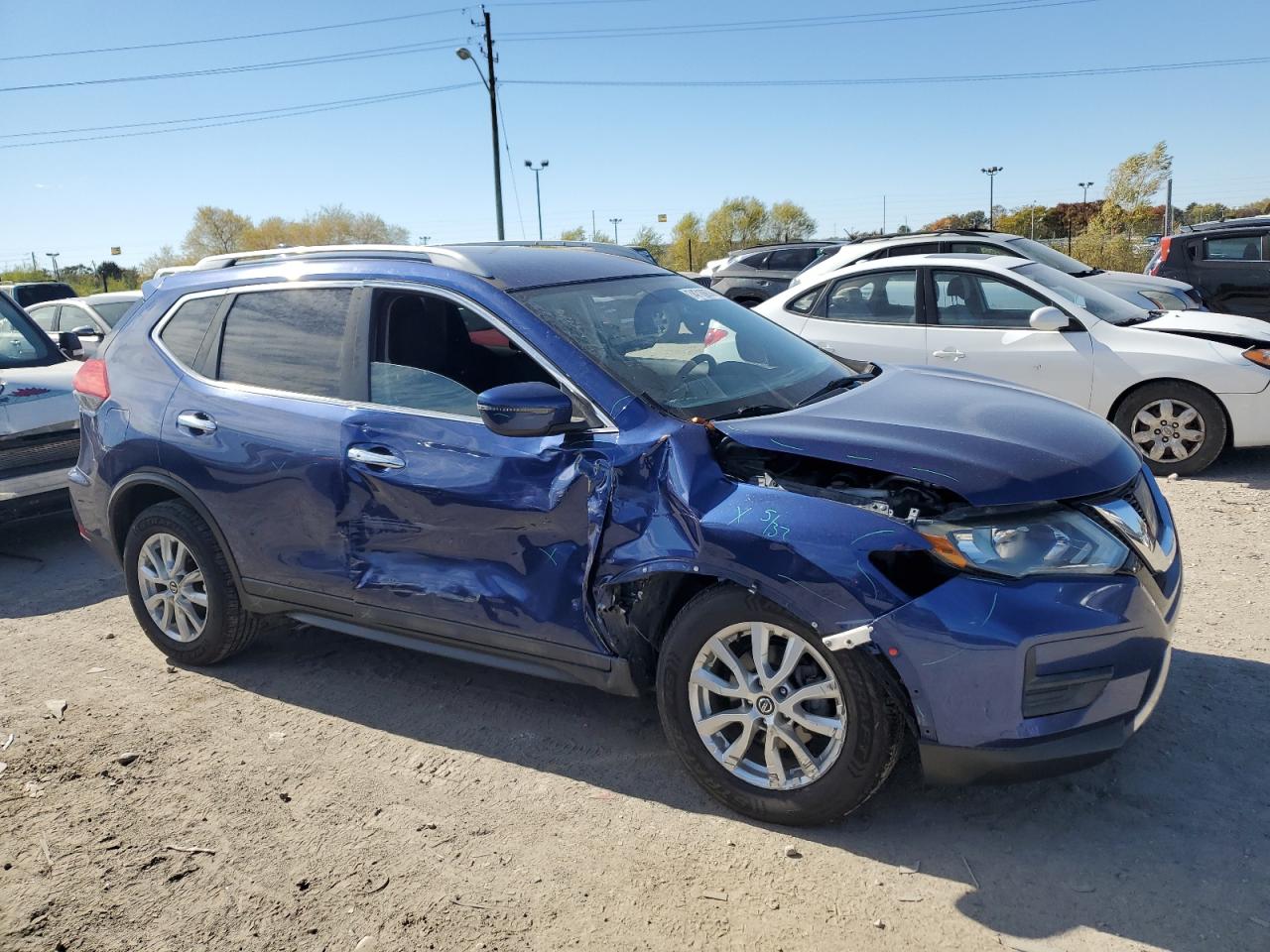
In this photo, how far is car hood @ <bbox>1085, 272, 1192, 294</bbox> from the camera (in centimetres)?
1179

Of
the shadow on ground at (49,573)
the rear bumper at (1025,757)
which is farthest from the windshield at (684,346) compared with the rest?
the shadow on ground at (49,573)

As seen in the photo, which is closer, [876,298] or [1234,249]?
[876,298]

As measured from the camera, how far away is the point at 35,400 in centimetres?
693

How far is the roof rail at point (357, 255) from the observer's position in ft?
12.9

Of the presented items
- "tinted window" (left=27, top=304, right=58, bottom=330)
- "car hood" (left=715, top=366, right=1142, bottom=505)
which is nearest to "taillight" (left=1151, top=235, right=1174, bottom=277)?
"car hood" (left=715, top=366, right=1142, bottom=505)

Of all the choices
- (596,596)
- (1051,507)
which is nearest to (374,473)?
(596,596)

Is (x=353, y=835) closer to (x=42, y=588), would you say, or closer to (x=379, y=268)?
(x=379, y=268)

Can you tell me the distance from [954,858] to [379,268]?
304 cm

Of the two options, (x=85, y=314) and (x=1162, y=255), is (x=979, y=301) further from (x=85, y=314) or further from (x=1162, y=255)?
(x=85, y=314)

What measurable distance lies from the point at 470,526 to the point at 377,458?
1.66 ft

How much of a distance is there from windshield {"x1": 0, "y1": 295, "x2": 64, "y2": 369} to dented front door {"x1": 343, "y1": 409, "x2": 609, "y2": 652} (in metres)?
4.91

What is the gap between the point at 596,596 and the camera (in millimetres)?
3383

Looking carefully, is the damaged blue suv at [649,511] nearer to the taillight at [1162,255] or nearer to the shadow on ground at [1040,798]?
the shadow on ground at [1040,798]

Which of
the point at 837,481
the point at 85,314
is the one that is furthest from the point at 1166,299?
the point at 85,314
